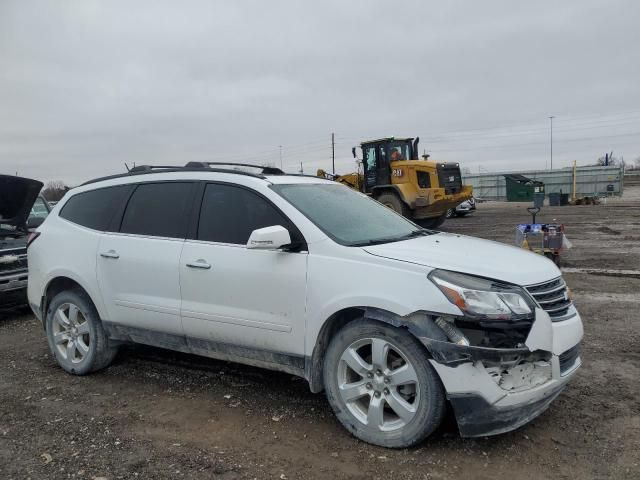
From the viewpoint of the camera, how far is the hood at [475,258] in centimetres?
324

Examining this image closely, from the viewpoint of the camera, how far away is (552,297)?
132 inches

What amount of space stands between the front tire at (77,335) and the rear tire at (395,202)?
12.9 metres

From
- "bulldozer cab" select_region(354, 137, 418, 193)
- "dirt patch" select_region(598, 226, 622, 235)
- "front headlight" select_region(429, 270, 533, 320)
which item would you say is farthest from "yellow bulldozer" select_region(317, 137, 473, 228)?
"front headlight" select_region(429, 270, 533, 320)

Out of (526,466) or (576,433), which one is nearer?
(526,466)

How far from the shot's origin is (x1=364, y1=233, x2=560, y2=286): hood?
10.6 ft

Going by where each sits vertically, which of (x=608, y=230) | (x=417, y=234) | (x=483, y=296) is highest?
(x=417, y=234)

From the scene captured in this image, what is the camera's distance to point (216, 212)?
4.17 m

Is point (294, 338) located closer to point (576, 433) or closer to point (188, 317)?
point (188, 317)

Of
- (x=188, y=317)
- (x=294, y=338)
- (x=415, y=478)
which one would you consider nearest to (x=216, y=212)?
(x=188, y=317)

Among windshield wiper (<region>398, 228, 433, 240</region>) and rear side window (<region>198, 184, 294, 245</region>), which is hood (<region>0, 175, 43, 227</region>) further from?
windshield wiper (<region>398, 228, 433, 240</region>)

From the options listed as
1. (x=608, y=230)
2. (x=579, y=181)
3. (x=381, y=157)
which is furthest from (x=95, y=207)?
(x=579, y=181)

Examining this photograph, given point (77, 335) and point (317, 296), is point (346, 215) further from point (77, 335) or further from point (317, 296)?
point (77, 335)

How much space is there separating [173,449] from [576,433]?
8.46 ft

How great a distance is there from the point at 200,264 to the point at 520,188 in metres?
35.9
